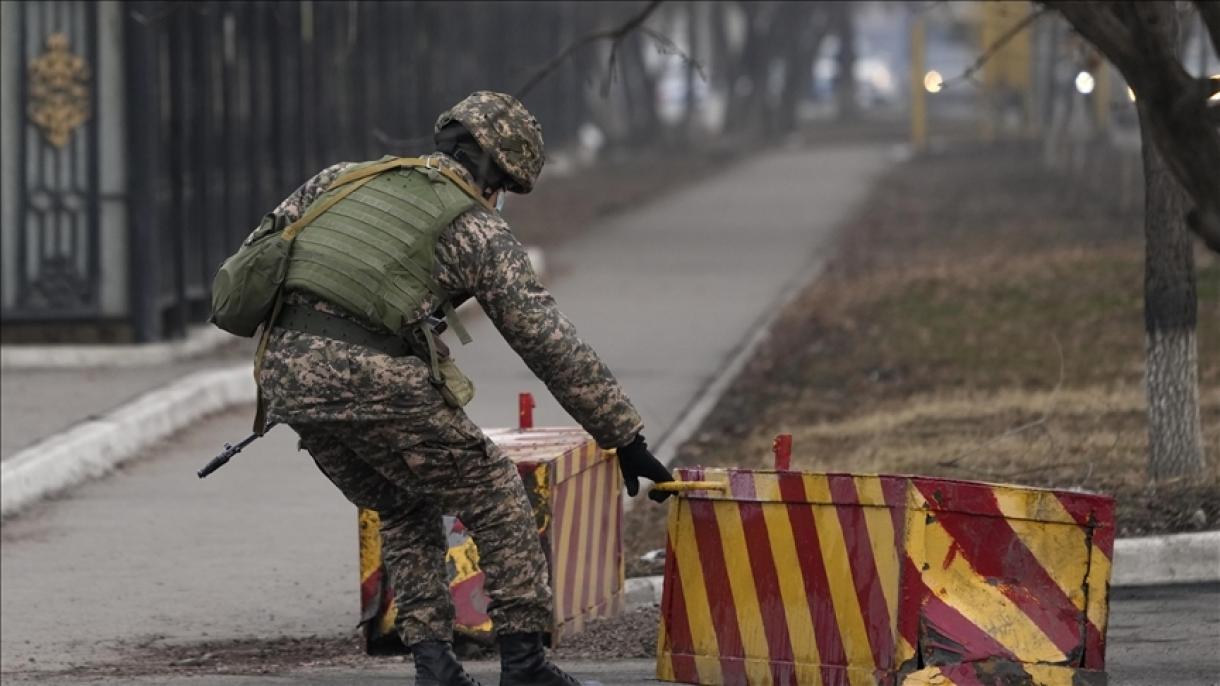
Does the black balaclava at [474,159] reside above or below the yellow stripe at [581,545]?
above

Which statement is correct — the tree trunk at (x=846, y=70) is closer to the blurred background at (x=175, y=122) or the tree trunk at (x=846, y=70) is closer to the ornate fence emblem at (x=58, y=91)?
the blurred background at (x=175, y=122)

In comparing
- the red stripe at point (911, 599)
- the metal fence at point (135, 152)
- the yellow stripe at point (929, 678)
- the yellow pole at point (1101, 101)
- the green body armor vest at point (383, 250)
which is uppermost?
the yellow pole at point (1101, 101)

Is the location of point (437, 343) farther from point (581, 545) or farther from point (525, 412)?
point (525, 412)

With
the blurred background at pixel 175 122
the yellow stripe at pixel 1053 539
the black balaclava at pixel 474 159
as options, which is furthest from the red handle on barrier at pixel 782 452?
the blurred background at pixel 175 122

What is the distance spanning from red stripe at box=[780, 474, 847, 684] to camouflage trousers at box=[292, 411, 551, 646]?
676 mm

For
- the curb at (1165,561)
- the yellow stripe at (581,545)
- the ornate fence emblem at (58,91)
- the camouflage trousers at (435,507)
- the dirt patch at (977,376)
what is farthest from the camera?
the ornate fence emblem at (58,91)

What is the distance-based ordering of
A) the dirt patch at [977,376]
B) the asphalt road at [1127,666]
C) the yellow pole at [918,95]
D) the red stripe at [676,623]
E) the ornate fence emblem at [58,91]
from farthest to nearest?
1. the yellow pole at [918,95]
2. the ornate fence emblem at [58,91]
3. the dirt patch at [977,376]
4. the asphalt road at [1127,666]
5. the red stripe at [676,623]

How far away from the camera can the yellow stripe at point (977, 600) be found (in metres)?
5.24

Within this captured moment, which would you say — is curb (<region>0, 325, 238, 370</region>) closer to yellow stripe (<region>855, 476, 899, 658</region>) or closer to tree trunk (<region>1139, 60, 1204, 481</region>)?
tree trunk (<region>1139, 60, 1204, 481</region>)

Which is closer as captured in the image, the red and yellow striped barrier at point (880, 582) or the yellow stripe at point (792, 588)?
the red and yellow striped barrier at point (880, 582)

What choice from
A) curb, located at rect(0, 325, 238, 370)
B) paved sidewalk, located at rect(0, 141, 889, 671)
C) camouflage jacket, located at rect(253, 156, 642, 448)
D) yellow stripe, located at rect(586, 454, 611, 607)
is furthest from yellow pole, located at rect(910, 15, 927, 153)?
camouflage jacket, located at rect(253, 156, 642, 448)

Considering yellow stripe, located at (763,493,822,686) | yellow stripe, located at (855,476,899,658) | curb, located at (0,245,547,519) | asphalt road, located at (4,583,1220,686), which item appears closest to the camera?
yellow stripe, located at (855,476,899,658)

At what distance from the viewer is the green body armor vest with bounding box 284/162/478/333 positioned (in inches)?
194

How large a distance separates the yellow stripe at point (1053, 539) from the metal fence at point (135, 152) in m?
6.42
